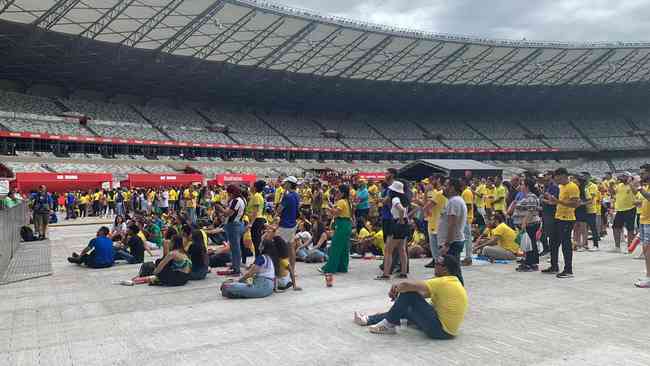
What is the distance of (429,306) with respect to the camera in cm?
498

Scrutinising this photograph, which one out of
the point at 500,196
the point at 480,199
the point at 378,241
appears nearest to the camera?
the point at 378,241

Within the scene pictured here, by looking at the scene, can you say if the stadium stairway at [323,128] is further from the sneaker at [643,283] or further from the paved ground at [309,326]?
the sneaker at [643,283]

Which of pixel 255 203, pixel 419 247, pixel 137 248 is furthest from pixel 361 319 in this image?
pixel 137 248

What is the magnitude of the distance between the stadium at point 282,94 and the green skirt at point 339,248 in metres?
28.1

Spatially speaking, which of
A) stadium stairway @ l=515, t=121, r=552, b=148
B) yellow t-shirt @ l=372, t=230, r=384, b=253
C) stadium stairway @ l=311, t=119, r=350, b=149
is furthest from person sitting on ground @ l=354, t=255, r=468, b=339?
stadium stairway @ l=515, t=121, r=552, b=148

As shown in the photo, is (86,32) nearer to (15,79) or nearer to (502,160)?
(15,79)

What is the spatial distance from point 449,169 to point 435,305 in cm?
1871

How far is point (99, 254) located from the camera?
403 inches

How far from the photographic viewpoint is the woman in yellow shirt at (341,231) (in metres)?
8.52

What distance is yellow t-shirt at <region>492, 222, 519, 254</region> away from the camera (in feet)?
34.3

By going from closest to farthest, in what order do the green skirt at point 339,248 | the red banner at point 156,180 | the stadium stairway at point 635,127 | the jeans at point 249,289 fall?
the jeans at point 249,289
the green skirt at point 339,248
the red banner at point 156,180
the stadium stairway at point 635,127

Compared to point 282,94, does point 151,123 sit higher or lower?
lower

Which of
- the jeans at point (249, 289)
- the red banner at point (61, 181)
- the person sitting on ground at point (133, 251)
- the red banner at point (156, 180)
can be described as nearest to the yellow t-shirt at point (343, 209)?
the jeans at point (249, 289)

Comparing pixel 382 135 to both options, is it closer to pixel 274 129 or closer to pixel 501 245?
pixel 274 129
